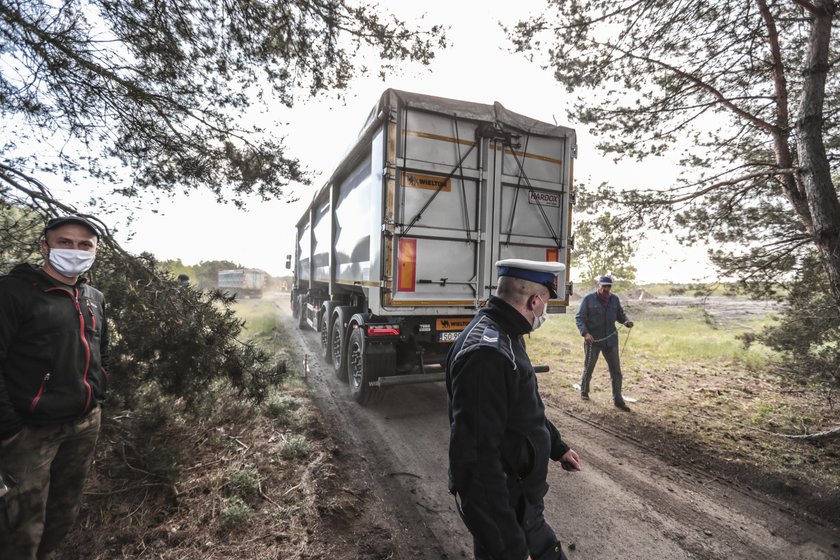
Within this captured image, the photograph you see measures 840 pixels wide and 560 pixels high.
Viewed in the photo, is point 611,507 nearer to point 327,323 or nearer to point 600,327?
point 600,327

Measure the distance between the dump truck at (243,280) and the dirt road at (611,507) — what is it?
28719mm

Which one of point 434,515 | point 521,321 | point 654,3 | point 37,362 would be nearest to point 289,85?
point 37,362

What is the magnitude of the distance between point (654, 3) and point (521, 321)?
5.30 metres

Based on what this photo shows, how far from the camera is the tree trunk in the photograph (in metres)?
3.89

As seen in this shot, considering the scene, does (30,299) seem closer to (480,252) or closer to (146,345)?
(146,345)

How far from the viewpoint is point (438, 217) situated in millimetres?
4672

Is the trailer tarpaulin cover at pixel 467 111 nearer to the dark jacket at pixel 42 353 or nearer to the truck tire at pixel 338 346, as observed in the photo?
the truck tire at pixel 338 346

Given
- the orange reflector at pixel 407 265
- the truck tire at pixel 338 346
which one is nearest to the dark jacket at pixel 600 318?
the orange reflector at pixel 407 265

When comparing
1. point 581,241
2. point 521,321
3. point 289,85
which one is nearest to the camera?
point 521,321

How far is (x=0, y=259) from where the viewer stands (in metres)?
2.55

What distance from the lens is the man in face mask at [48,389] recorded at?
6.00 feet

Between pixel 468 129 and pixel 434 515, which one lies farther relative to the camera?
pixel 468 129

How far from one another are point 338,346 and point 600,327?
4.21m

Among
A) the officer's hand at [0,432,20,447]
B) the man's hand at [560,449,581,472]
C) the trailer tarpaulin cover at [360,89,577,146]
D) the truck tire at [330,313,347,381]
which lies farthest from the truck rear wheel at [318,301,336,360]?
the man's hand at [560,449,581,472]
